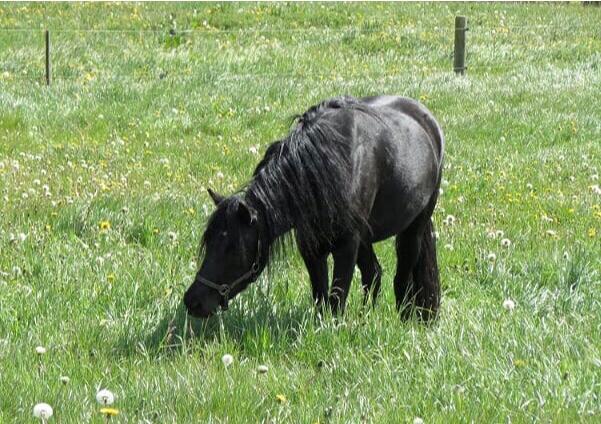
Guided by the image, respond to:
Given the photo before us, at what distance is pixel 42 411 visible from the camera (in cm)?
364

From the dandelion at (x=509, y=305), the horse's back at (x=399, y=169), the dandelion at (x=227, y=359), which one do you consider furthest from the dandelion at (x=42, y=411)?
the dandelion at (x=509, y=305)

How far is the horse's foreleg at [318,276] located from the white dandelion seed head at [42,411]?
201 centimetres

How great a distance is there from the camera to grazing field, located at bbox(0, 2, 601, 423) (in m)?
4.19

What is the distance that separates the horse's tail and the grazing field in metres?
0.15

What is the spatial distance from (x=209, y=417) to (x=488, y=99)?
11135mm

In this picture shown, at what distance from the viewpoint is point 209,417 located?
383 cm

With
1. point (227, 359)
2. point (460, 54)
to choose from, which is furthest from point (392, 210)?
point (460, 54)

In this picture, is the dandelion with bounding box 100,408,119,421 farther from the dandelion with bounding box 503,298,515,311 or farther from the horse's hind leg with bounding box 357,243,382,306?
the horse's hind leg with bounding box 357,243,382,306

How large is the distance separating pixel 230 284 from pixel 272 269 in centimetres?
30

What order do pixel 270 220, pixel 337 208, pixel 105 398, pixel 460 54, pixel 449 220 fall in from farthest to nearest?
pixel 460 54
pixel 449 220
pixel 337 208
pixel 270 220
pixel 105 398

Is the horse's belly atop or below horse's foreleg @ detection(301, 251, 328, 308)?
atop

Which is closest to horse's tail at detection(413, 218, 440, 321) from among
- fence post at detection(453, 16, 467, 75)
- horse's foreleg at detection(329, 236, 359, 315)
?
horse's foreleg at detection(329, 236, 359, 315)

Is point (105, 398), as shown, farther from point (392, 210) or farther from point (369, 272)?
point (369, 272)

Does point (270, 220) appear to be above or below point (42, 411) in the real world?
above
